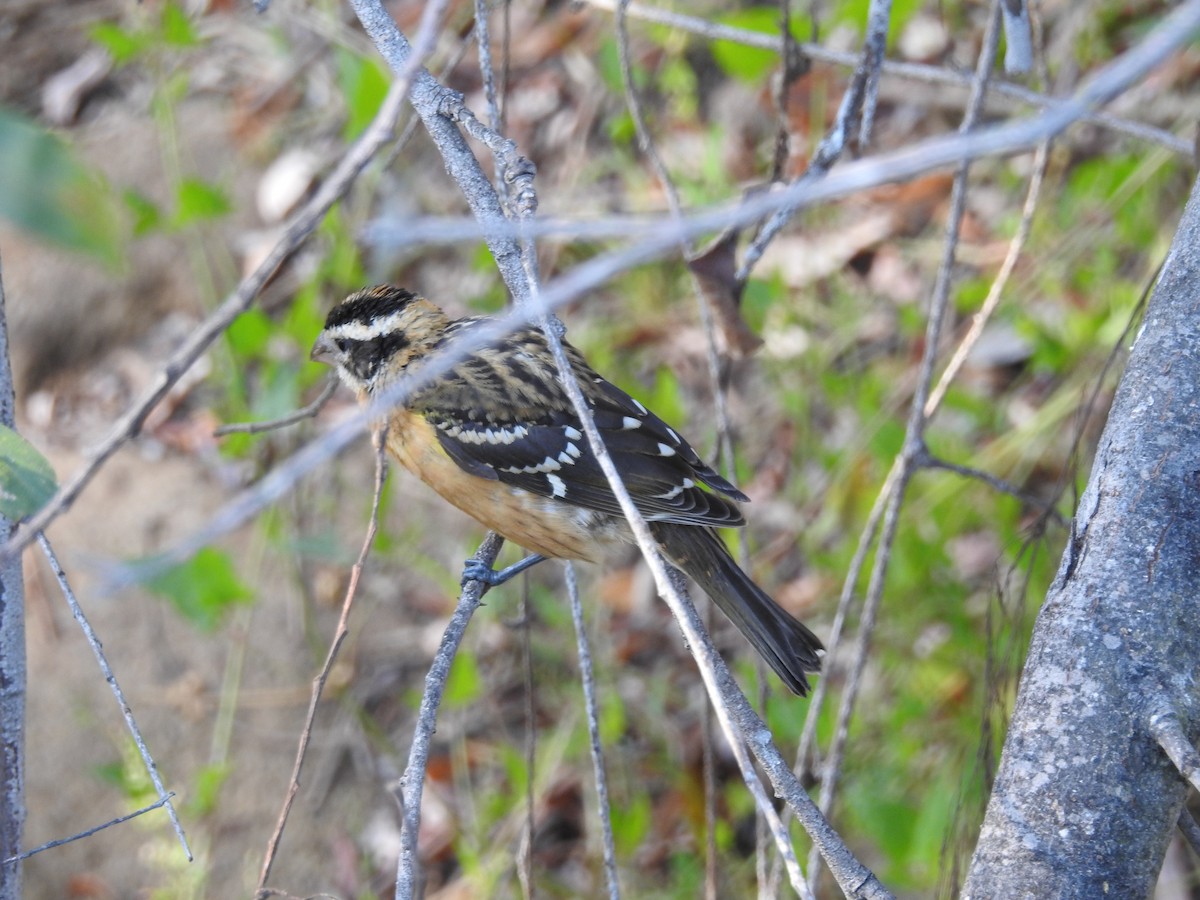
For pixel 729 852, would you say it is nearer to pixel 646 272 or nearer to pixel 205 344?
pixel 646 272

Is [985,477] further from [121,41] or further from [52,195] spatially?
[121,41]

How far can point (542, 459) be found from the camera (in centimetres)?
348

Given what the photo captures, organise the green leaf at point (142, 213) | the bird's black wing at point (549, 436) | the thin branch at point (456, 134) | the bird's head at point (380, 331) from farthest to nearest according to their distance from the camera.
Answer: the green leaf at point (142, 213) → the bird's head at point (380, 331) → the bird's black wing at point (549, 436) → the thin branch at point (456, 134)

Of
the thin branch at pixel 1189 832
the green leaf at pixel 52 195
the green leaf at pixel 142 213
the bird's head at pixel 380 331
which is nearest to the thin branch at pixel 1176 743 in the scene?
the thin branch at pixel 1189 832

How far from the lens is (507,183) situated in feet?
7.19

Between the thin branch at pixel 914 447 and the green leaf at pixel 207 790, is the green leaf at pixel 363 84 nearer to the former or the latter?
the thin branch at pixel 914 447

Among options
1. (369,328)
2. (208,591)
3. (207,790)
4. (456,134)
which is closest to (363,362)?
(369,328)

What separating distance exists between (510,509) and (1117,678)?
2.02 m

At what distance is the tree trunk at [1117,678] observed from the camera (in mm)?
1640

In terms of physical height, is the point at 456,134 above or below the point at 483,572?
above

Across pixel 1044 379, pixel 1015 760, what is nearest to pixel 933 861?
pixel 1015 760

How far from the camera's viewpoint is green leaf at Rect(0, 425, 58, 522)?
5.17 ft

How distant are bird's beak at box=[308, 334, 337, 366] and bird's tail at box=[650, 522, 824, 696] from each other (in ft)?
4.02

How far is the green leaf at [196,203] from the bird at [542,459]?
3.48ft
